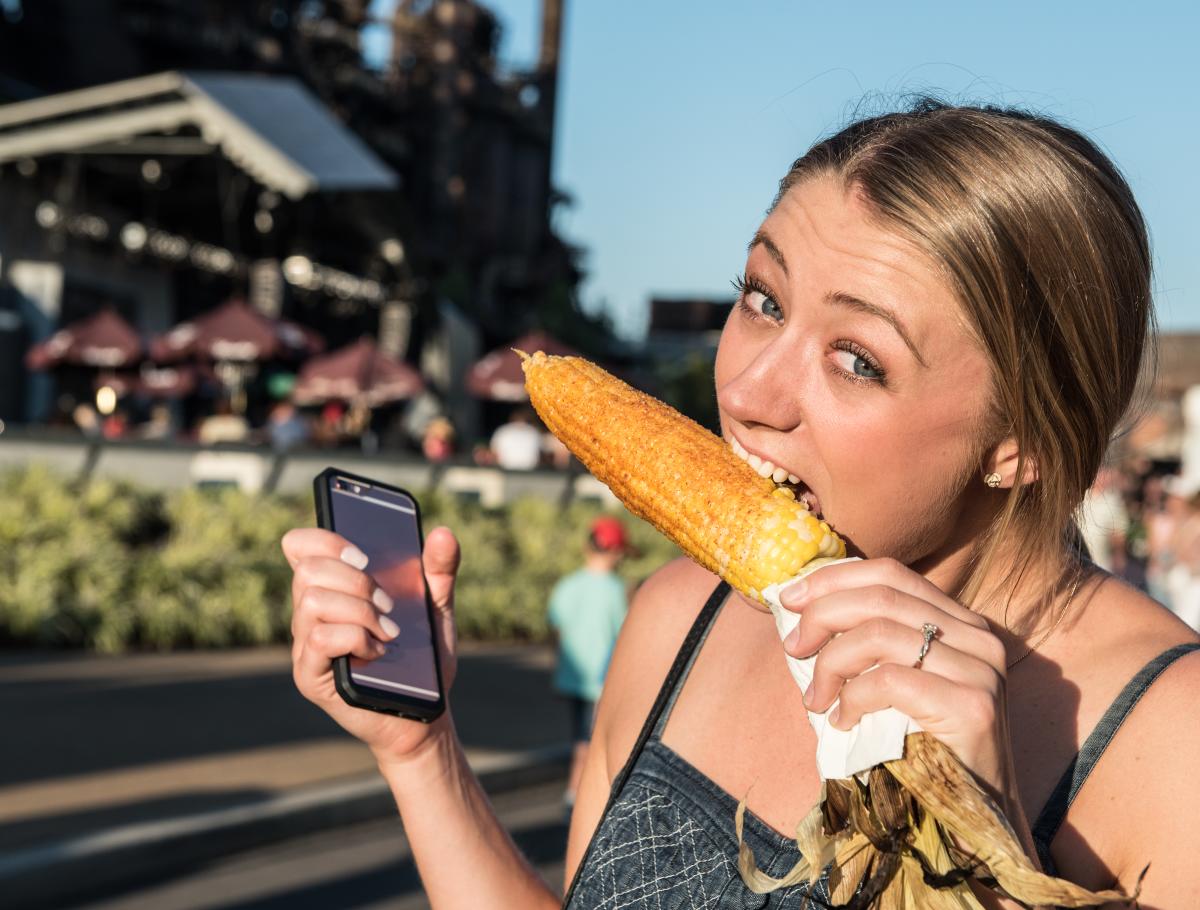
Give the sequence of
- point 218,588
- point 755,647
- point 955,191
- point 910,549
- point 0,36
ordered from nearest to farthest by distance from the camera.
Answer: point 955,191 < point 910,549 < point 755,647 < point 218,588 < point 0,36

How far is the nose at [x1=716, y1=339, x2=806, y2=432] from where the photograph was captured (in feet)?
5.64

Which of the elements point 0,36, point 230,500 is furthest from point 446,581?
point 0,36

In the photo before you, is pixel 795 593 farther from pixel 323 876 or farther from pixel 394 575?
pixel 323 876

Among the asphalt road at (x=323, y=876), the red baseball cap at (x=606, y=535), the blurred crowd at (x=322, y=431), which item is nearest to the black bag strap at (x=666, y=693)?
the asphalt road at (x=323, y=876)

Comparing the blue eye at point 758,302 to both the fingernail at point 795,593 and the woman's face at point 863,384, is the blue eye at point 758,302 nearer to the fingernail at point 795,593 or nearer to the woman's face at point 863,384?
the woman's face at point 863,384

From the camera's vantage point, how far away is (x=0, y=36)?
95.1ft

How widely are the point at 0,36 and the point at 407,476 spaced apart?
18.0 m

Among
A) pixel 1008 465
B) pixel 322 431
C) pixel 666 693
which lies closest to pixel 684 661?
pixel 666 693

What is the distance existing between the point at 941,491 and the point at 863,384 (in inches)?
7.1

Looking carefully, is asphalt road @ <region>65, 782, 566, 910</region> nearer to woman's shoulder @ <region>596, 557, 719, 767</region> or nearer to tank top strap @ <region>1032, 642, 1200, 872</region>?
woman's shoulder @ <region>596, 557, 719, 767</region>

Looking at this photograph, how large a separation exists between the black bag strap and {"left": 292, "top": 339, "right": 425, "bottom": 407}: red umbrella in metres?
20.7

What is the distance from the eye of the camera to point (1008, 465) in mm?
1806

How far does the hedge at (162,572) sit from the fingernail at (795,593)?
8.93 metres

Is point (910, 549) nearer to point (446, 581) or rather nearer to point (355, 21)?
point (446, 581)
